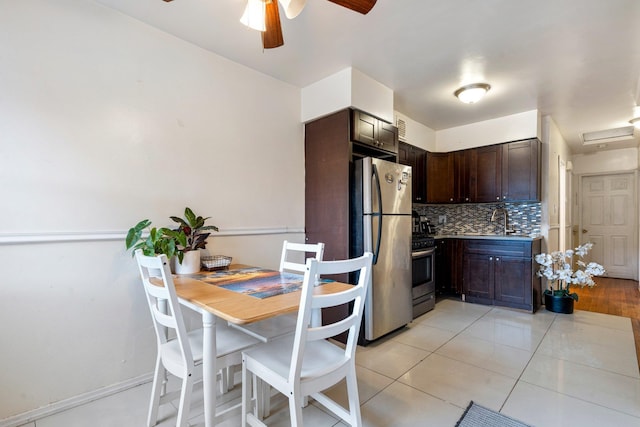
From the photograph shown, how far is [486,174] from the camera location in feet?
13.8

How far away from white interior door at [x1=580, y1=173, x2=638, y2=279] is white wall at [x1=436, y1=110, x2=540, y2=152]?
11.6 ft

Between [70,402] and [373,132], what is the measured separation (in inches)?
120

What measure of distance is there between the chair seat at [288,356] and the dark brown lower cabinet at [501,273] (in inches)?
123

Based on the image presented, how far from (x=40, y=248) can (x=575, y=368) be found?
3724 mm

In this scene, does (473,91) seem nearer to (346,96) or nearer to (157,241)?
(346,96)

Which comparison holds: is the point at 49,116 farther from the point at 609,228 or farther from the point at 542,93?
the point at 609,228

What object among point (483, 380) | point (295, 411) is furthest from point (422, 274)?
point (295, 411)

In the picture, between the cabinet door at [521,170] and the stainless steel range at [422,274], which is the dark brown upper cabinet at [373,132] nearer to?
the stainless steel range at [422,274]

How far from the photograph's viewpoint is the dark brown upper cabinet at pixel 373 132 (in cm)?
287

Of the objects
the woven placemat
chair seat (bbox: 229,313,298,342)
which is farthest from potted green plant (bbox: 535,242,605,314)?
chair seat (bbox: 229,313,298,342)

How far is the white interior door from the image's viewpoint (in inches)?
225

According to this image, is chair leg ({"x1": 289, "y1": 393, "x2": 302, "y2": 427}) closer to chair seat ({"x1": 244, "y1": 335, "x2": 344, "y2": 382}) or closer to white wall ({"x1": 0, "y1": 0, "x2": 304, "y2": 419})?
chair seat ({"x1": 244, "y1": 335, "x2": 344, "y2": 382})

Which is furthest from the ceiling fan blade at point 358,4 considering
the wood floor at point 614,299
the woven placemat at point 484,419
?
the wood floor at point 614,299

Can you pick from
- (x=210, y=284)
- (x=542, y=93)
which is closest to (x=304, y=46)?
(x=210, y=284)
